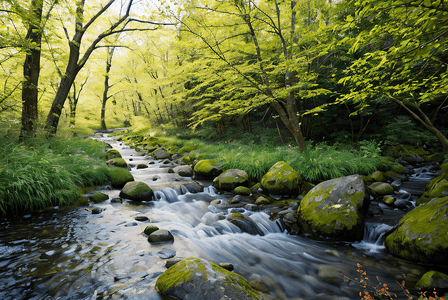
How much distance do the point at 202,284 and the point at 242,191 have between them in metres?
3.80

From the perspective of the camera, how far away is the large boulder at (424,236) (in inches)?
97.8

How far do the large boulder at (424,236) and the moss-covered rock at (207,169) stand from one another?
5313 mm

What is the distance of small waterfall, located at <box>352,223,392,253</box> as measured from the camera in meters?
3.27

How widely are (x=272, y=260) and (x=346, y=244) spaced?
141 centimetres

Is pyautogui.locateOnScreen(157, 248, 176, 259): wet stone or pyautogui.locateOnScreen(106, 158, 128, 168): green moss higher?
pyautogui.locateOnScreen(106, 158, 128, 168): green moss

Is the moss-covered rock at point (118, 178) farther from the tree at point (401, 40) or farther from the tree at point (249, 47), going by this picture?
the tree at point (401, 40)

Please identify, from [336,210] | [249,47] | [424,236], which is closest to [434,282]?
[424,236]

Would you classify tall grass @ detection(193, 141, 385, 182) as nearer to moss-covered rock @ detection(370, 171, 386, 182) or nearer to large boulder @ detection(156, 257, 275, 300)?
moss-covered rock @ detection(370, 171, 386, 182)

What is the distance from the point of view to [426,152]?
26.7 feet

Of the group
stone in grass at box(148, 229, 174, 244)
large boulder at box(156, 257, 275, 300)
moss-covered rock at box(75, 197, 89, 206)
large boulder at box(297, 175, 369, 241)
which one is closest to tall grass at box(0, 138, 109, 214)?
moss-covered rock at box(75, 197, 89, 206)

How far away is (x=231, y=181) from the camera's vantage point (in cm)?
610

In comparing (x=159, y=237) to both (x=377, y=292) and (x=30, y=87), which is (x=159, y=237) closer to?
(x=377, y=292)

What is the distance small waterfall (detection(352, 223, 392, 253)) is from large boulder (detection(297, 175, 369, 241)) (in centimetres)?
13

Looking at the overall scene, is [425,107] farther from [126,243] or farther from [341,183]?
[126,243]
